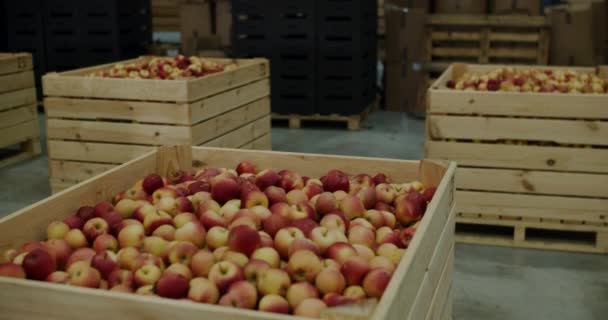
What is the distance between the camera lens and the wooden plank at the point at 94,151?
470 centimetres

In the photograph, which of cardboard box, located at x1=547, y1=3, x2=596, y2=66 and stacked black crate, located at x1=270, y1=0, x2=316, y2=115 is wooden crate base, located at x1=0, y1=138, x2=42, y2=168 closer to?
stacked black crate, located at x1=270, y1=0, x2=316, y2=115

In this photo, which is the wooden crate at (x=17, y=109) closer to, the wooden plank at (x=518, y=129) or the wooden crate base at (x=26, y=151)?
the wooden crate base at (x=26, y=151)

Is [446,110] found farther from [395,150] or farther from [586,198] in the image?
[395,150]

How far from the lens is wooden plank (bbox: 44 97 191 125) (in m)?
4.53

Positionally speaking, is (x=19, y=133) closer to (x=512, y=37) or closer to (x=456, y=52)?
(x=456, y=52)

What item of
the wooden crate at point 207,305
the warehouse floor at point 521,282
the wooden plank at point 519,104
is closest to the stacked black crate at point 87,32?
the warehouse floor at point 521,282

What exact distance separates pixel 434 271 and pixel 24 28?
24.2 feet

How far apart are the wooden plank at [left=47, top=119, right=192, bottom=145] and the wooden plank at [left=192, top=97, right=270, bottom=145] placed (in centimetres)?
12

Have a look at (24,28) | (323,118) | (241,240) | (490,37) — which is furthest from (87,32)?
(241,240)

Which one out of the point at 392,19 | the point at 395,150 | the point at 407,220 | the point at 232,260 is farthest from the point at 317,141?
the point at 232,260

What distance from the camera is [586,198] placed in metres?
4.22

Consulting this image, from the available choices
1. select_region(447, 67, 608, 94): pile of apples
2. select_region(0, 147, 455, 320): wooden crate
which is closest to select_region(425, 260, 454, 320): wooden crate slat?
select_region(0, 147, 455, 320): wooden crate

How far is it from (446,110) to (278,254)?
8.30ft

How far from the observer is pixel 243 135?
5.43 metres
